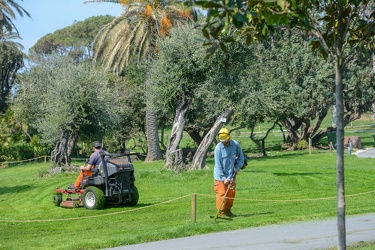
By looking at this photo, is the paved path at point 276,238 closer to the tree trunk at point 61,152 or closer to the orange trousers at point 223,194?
the orange trousers at point 223,194

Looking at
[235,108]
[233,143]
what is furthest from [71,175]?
[233,143]

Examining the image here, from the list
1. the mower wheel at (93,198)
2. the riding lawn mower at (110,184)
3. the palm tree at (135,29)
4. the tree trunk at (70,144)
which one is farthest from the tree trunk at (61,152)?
the mower wheel at (93,198)

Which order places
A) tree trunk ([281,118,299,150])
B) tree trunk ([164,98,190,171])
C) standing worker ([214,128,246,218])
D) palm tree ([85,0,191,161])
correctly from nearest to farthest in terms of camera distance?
standing worker ([214,128,246,218])
tree trunk ([164,98,190,171])
palm tree ([85,0,191,161])
tree trunk ([281,118,299,150])

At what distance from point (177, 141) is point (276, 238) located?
58.9 feet

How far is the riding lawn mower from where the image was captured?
60.6 feet

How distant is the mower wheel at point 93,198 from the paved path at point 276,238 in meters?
5.30

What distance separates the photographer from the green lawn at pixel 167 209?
14.2 m

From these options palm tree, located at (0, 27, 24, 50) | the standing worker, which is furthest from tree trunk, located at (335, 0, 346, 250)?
palm tree, located at (0, 27, 24, 50)

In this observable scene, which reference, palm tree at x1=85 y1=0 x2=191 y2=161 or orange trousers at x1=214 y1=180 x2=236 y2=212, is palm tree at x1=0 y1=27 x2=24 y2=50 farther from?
orange trousers at x1=214 y1=180 x2=236 y2=212

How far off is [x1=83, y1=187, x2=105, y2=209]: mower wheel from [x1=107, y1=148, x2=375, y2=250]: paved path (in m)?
5.30

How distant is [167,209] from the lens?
18.7m

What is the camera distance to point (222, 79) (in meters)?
29.5

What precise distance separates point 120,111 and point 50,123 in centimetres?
1040

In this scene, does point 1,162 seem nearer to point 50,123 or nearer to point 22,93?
point 22,93
